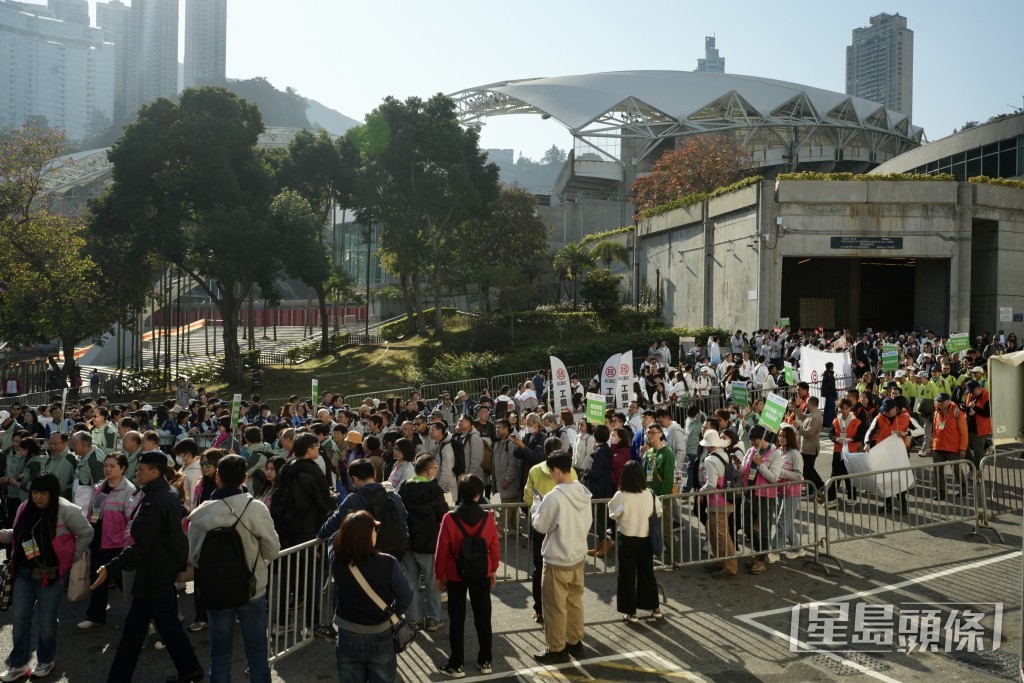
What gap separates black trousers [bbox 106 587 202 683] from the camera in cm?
605

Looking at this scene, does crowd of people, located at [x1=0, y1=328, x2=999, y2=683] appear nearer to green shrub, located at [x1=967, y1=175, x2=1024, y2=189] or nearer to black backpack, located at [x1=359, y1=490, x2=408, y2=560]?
black backpack, located at [x1=359, y1=490, x2=408, y2=560]

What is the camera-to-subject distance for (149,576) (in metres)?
6.12

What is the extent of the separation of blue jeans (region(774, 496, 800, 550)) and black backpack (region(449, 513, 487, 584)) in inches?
165

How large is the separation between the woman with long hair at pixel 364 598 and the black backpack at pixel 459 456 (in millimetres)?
4899

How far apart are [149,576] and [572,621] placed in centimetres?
333

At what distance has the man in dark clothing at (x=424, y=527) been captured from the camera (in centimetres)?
744

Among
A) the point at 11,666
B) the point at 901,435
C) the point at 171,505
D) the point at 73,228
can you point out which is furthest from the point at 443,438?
the point at 73,228

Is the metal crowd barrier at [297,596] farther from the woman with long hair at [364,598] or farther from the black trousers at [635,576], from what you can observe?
the black trousers at [635,576]

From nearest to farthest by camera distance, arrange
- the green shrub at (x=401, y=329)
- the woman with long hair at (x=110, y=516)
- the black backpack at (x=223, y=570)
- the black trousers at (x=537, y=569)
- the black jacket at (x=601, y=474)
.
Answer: the black backpack at (x=223, y=570) → the woman with long hair at (x=110, y=516) → the black trousers at (x=537, y=569) → the black jacket at (x=601, y=474) → the green shrub at (x=401, y=329)

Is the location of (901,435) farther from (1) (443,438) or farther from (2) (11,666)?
(2) (11,666)

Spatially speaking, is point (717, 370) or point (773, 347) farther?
point (773, 347)

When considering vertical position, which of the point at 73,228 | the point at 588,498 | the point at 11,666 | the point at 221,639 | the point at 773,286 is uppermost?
the point at 73,228

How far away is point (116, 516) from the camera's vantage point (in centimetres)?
772

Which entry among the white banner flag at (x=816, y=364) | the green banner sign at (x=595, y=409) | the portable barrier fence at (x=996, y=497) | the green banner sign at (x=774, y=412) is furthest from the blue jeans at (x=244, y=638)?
the white banner flag at (x=816, y=364)
